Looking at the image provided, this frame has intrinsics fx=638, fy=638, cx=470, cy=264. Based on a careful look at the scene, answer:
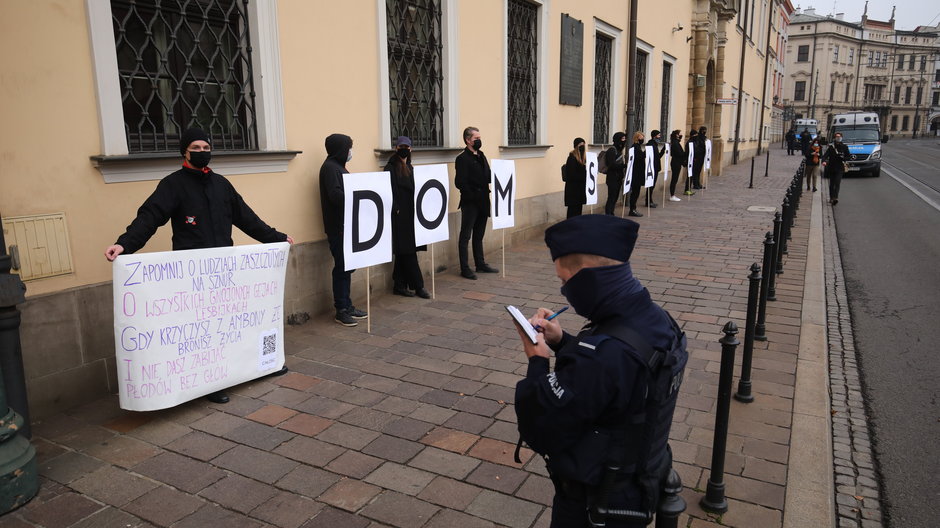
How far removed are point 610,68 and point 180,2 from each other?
11113mm

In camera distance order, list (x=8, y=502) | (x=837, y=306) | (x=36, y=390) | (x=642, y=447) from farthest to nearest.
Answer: (x=837, y=306), (x=36, y=390), (x=8, y=502), (x=642, y=447)

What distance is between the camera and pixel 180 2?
5172mm

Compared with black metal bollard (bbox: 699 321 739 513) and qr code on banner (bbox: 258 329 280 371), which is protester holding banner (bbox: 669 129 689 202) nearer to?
qr code on banner (bbox: 258 329 280 371)

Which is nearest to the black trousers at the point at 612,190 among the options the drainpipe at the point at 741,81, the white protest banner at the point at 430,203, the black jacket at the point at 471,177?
the black jacket at the point at 471,177

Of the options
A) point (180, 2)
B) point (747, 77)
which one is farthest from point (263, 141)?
point (747, 77)

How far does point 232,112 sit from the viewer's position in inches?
229

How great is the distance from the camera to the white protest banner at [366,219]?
5.73 m

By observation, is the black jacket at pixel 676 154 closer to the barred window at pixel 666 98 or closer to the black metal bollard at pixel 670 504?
the barred window at pixel 666 98

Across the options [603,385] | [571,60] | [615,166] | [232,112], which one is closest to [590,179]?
[615,166]

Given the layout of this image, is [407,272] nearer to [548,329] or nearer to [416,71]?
[416,71]

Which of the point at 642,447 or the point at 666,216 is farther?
the point at 666,216

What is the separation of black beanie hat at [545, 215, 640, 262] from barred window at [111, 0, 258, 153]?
418 centimetres

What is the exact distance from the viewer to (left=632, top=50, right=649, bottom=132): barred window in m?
16.6

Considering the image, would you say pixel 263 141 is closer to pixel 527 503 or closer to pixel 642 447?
pixel 527 503
